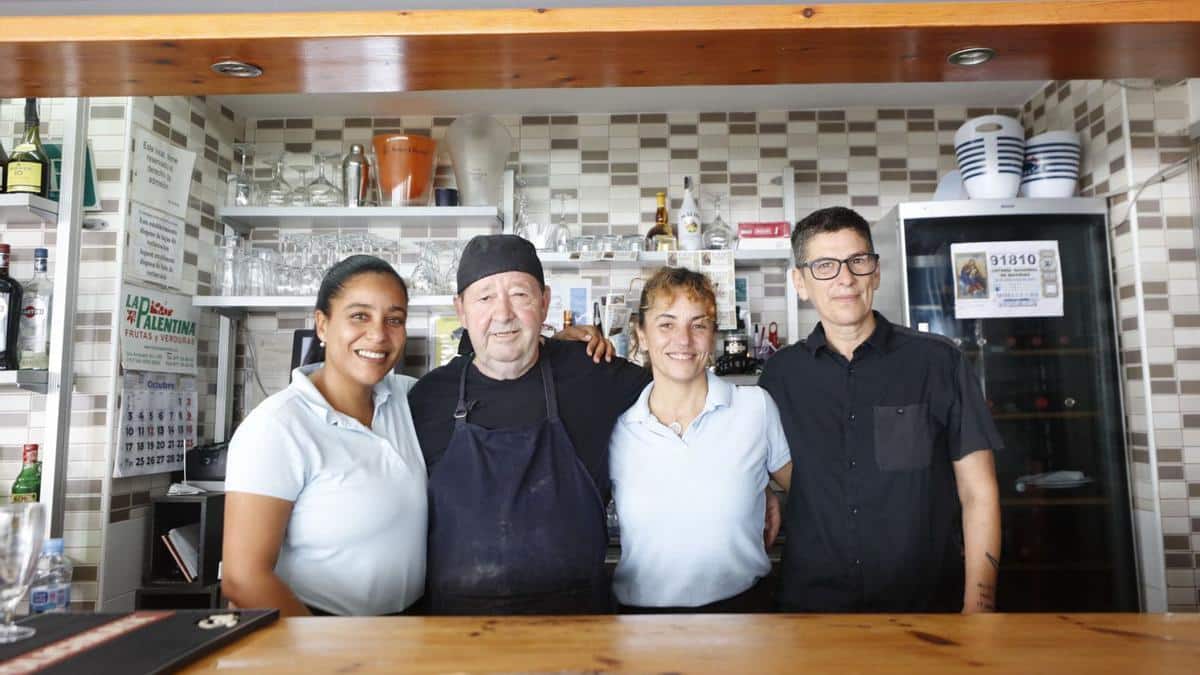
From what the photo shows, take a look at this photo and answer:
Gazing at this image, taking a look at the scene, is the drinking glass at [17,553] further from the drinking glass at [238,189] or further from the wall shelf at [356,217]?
the drinking glass at [238,189]

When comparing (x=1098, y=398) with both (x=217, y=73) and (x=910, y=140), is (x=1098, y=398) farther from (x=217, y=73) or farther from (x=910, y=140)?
(x=217, y=73)

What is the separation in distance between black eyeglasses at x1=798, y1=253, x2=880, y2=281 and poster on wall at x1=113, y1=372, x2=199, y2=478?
2541 millimetres

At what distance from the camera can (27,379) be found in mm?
2373

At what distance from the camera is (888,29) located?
52.6 inches

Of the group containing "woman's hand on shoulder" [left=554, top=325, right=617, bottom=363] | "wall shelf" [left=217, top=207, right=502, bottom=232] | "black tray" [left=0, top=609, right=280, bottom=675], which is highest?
"wall shelf" [left=217, top=207, right=502, bottom=232]

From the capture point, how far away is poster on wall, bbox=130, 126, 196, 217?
308cm

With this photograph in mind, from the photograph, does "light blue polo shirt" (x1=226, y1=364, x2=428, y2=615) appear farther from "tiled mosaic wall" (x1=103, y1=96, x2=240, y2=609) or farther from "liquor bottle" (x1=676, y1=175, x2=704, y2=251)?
"liquor bottle" (x1=676, y1=175, x2=704, y2=251)

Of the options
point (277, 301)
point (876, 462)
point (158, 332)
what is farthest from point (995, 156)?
point (158, 332)

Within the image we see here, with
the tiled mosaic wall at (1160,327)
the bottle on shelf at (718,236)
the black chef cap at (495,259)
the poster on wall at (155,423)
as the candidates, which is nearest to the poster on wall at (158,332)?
the poster on wall at (155,423)

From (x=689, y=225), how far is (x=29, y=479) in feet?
8.79

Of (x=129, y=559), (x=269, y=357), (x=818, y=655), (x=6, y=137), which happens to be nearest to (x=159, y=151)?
(x=6, y=137)

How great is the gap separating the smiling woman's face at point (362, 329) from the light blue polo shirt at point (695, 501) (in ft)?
2.09

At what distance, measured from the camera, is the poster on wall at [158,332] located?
118 inches

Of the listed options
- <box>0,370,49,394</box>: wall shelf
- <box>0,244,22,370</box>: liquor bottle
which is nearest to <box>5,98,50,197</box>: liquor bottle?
<box>0,244,22,370</box>: liquor bottle
